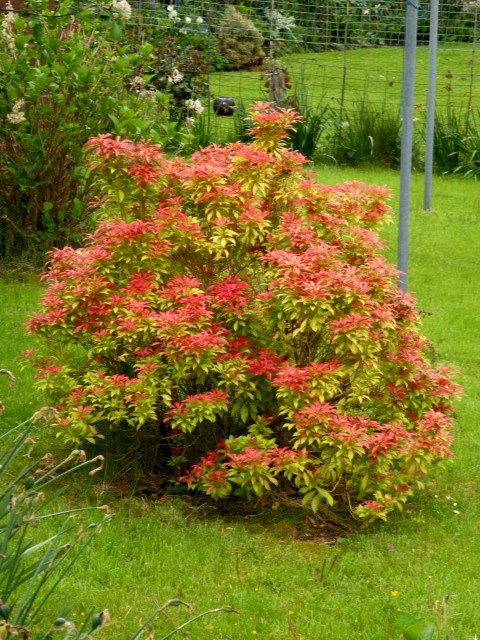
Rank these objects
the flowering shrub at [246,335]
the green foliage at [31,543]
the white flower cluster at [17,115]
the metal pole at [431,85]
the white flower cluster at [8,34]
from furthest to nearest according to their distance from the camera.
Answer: the metal pole at [431,85] < the white flower cluster at [8,34] < the white flower cluster at [17,115] < the flowering shrub at [246,335] < the green foliage at [31,543]

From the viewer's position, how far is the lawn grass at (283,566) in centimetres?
371

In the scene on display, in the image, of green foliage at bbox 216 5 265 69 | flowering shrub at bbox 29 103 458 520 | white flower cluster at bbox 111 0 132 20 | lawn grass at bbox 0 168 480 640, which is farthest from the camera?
green foliage at bbox 216 5 265 69

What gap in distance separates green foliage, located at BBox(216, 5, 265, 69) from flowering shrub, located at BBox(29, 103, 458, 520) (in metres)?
15.2

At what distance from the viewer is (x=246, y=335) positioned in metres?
4.58

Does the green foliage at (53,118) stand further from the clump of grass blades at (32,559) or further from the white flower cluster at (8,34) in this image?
the clump of grass blades at (32,559)

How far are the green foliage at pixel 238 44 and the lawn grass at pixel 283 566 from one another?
15394 mm

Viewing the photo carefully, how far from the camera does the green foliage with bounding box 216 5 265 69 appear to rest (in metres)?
19.6

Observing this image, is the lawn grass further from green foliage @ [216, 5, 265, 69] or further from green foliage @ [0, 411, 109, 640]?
green foliage @ [216, 5, 265, 69]

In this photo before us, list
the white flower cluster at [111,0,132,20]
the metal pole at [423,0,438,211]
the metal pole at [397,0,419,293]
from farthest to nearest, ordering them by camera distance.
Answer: the metal pole at [423,0,438,211], the white flower cluster at [111,0,132,20], the metal pole at [397,0,419,293]

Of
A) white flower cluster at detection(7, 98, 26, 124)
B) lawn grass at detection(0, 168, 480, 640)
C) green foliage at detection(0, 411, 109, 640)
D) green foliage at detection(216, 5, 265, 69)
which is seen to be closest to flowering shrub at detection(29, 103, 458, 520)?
lawn grass at detection(0, 168, 480, 640)

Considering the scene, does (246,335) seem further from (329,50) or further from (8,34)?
(329,50)

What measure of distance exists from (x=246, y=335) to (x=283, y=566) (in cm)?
102

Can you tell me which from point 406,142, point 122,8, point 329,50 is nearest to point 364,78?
point 329,50

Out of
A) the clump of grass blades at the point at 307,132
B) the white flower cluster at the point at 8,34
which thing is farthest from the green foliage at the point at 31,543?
the clump of grass blades at the point at 307,132
